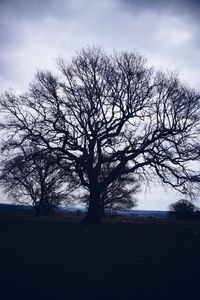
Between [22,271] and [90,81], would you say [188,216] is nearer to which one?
[90,81]

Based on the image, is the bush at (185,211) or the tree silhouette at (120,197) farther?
the tree silhouette at (120,197)

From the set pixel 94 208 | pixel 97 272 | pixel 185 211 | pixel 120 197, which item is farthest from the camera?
pixel 120 197

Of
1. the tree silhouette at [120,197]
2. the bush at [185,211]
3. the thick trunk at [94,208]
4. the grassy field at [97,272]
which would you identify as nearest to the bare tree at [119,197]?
the tree silhouette at [120,197]

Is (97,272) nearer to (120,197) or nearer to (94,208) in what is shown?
(94,208)

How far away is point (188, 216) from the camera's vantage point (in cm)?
3972

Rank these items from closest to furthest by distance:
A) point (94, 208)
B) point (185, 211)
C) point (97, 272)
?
point (97, 272)
point (94, 208)
point (185, 211)

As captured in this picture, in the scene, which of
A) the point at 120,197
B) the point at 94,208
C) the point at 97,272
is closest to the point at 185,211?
the point at 120,197

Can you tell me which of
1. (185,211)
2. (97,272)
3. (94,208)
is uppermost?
(185,211)

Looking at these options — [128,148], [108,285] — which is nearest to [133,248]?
[108,285]

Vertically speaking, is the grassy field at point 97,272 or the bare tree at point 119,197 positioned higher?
the bare tree at point 119,197

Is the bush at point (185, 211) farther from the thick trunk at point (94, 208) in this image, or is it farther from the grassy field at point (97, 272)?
the grassy field at point (97, 272)

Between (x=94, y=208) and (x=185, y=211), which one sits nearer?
(x=94, y=208)

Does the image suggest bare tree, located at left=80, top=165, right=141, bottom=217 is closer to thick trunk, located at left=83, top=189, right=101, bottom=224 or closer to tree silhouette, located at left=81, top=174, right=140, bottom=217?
tree silhouette, located at left=81, top=174, right=140, bottom=217

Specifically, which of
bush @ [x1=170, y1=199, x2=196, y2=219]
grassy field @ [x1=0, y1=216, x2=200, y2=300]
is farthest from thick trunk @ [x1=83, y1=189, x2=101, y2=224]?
bush @ [x1=170, y1=199, x2=196, y2=219]
